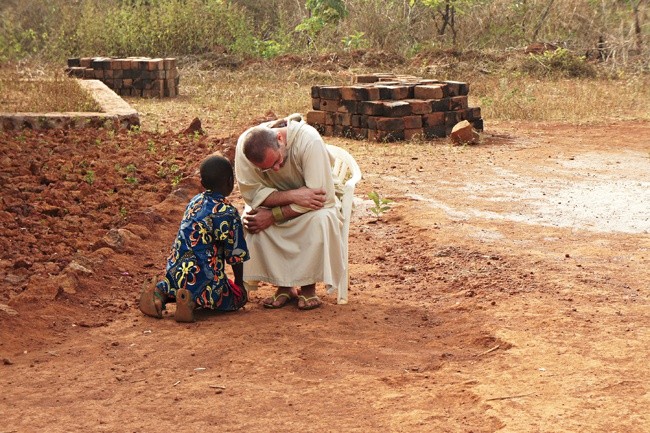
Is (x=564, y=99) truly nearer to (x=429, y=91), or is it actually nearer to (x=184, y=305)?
(x=429, y=91)

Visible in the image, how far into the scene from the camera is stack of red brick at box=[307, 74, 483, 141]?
11594mm

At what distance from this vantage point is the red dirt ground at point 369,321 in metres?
3.92

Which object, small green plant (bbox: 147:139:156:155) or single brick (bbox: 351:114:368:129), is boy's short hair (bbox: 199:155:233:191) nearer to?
small green plant (bbox: 147:139:156:155)

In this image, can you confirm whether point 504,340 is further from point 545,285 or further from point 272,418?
point 272,418

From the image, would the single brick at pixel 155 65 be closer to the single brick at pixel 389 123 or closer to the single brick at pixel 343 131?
the single brick at pixel 343 131

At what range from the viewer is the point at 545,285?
5691 millimetres

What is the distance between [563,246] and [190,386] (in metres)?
3.32

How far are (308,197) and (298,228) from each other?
20cm

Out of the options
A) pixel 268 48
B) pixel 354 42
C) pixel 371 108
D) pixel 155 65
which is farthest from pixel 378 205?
pixel 268 48

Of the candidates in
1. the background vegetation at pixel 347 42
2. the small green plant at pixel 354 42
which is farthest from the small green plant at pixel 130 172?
the small green plant at pixel 354 42

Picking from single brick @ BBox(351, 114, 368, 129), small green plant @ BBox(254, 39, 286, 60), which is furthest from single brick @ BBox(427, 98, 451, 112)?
small green plant @ BBox(254, 39, 286, 60)

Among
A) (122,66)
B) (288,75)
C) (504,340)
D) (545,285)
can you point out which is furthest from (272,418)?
(288,75)

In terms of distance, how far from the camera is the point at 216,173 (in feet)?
Answer: 17.1

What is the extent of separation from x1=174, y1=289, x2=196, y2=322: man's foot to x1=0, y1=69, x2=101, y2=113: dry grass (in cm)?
737
